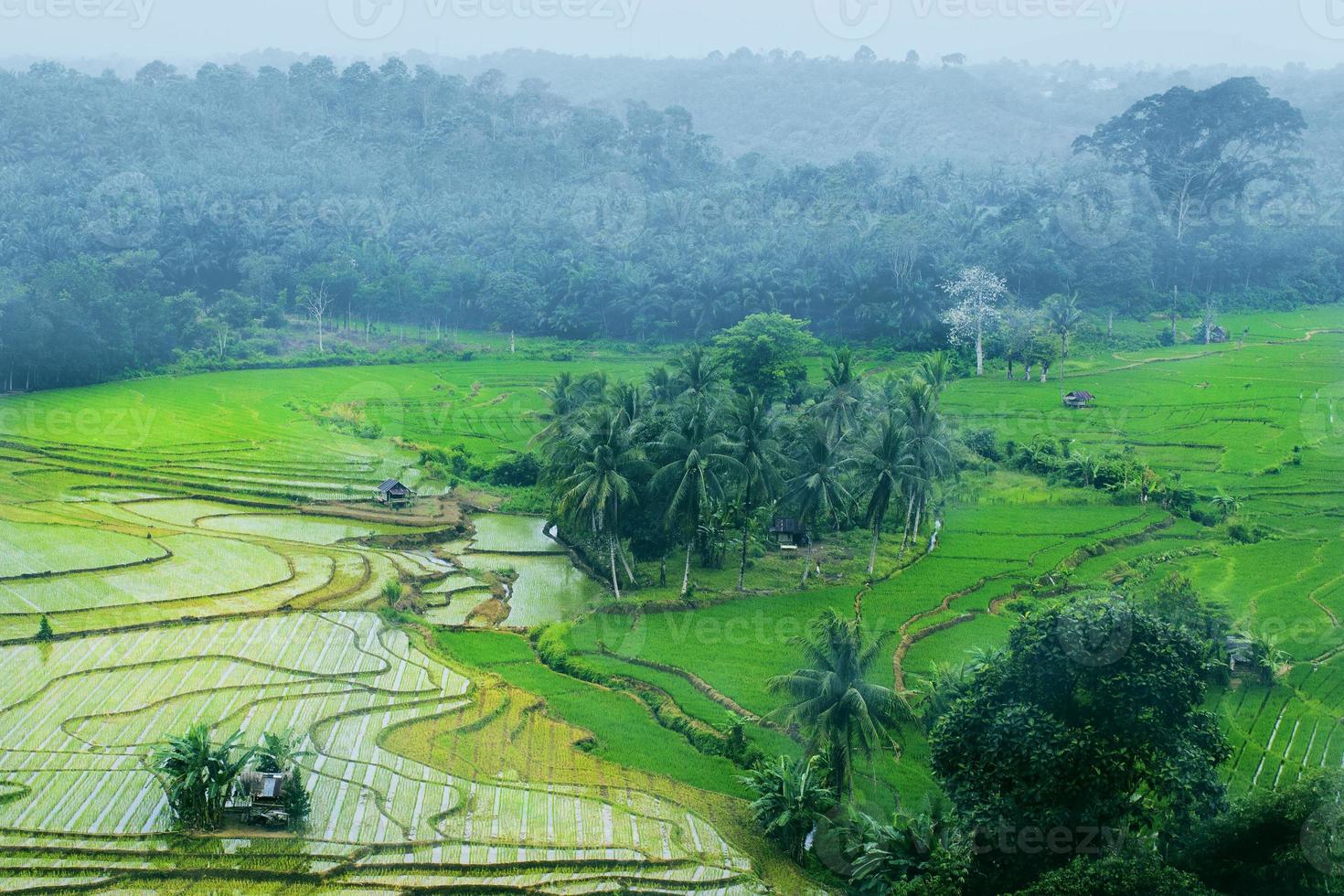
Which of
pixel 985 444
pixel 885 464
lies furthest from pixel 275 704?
pixel 985 444

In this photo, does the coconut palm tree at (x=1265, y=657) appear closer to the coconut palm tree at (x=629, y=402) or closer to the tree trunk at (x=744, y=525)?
the tree trunk at (x=744, y=525)

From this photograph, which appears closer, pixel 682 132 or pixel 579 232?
pixel 579 232

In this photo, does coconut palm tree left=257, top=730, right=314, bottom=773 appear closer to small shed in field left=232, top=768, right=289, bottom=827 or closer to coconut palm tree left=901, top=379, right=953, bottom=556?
small shed in field left=232, top=768, right=289, bottom=827

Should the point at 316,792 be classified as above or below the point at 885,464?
below

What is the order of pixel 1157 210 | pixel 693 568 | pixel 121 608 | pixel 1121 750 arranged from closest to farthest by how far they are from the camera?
pixel 1121 750 → pixel 121 608 → pixel 693 568 → pixel 1157 210

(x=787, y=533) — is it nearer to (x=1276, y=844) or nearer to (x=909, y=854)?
(x=909, y=854)

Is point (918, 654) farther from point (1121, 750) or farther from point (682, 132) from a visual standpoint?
point (682, 132)

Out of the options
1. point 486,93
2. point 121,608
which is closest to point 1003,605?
point 121,608
